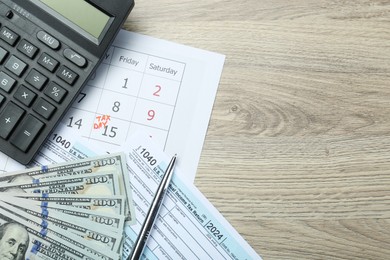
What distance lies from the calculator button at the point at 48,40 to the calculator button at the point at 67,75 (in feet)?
0.08

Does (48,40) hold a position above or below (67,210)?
above

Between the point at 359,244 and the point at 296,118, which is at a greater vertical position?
the point at 296,118

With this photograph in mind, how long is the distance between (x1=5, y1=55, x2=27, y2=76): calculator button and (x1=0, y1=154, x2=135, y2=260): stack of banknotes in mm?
101

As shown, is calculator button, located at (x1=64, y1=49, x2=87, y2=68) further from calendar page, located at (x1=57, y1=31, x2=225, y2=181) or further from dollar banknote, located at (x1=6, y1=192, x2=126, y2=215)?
dollar banknote, located at (x1=6, y1=192, x2=126, y2=215)

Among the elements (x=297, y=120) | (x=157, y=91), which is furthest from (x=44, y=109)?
(x=297, y=120)

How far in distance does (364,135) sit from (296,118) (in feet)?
0.24

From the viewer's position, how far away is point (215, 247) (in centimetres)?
53

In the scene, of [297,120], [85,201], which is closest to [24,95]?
[85,201]

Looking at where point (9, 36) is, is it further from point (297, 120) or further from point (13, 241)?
point (297, 120)

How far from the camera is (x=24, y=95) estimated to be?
53 centimetres

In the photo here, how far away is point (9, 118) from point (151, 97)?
0.48ft

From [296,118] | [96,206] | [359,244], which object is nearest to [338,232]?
[359,244]

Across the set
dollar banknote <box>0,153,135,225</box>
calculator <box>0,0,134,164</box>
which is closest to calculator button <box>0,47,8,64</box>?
calculator <box>0,0,134,164</box>

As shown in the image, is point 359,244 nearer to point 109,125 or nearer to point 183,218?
point 183,218
